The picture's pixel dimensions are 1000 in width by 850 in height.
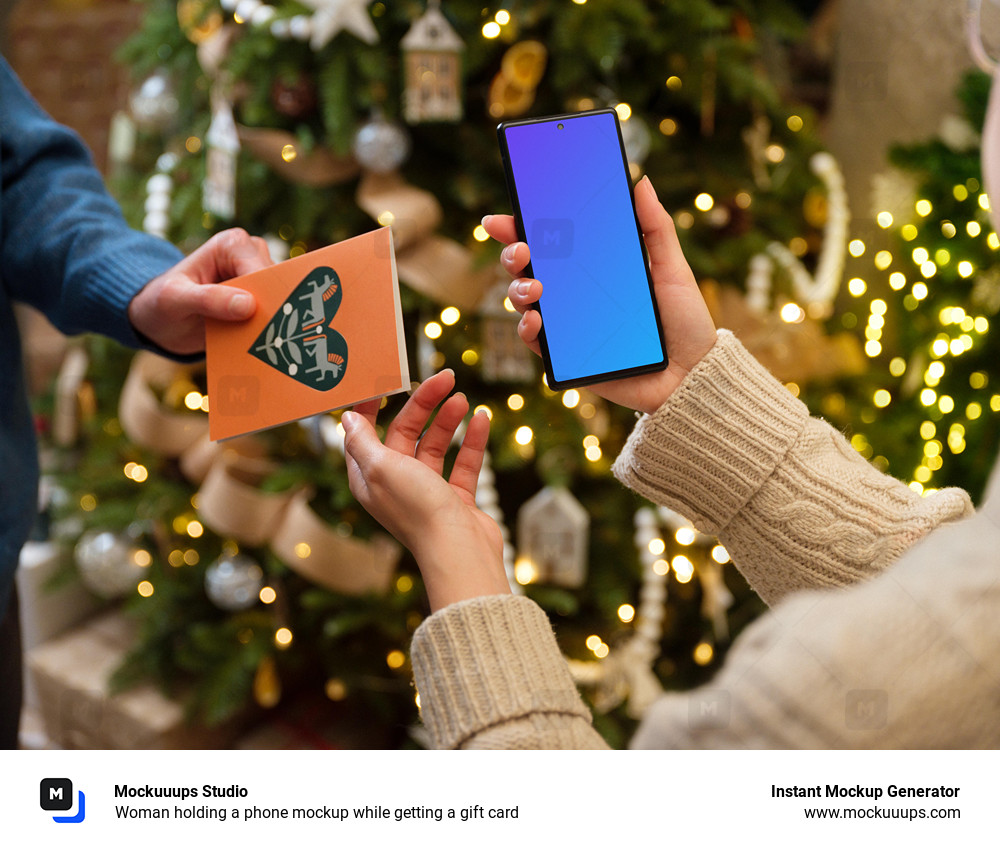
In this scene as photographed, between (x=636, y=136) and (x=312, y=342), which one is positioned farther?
(x=636, y=136)

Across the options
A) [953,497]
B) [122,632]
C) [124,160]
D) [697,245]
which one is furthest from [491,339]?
[122,632]

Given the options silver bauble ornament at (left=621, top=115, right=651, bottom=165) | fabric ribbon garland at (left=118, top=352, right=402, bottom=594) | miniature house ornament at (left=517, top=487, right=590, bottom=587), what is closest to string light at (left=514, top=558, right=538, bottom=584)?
miniature house ornament at (left=517, top=487, right=590, bottom=587)

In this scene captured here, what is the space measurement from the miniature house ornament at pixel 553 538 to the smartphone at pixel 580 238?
38 centimetres

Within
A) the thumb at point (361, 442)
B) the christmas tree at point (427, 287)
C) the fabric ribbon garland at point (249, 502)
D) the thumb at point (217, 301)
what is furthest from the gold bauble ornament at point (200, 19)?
the thumb at point (361, 442)

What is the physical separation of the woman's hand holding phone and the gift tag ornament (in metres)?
0.11

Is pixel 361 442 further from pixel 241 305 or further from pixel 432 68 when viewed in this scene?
pixel 432 68

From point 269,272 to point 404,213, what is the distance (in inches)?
13.9

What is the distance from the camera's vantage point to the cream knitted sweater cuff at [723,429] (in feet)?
1.58

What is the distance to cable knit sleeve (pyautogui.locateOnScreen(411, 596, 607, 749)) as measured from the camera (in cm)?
39

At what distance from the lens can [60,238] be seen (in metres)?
0.56

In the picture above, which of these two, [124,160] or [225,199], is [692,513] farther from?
[124,160]

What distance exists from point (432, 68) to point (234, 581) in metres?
0.67

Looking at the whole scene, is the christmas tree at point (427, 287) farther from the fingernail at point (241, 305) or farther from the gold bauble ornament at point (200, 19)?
the fingernail at point (241, 305)

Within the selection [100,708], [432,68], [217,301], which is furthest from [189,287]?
[100,708]
